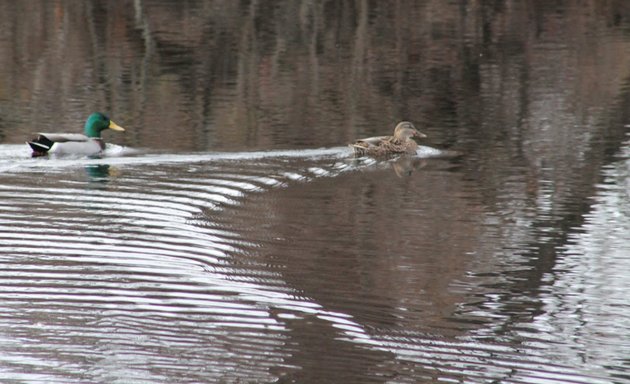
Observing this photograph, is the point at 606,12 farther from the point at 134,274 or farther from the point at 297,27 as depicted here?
the point at 134,274

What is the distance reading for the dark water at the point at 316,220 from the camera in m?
8.33

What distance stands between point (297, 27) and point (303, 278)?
2225 centimetres

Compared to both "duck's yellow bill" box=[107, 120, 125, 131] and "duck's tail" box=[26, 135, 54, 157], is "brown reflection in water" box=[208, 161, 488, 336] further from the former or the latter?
"duck's yellow bill" box=[107, 120, 125, 131]

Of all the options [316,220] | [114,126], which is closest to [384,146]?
[114,126]

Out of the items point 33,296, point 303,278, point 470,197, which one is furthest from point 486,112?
point 33,296

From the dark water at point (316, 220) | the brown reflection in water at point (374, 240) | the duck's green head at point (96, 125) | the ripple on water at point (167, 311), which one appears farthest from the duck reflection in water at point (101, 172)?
the brown reflection in water at point (374, 240)

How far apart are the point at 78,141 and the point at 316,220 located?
5.38 m

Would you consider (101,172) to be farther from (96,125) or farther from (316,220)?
(316,220)

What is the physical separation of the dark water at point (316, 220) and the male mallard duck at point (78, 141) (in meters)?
0.23

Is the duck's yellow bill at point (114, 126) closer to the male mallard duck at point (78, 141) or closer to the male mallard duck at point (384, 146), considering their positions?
the male mallard duck at point (78, 141)

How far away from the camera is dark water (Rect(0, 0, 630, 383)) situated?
8.33 m

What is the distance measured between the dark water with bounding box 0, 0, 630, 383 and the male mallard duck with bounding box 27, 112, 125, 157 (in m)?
0.23

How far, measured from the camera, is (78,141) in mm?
16906

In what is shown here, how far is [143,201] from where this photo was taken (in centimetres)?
1333
